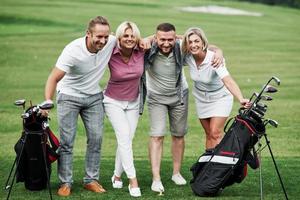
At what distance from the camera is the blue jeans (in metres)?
8.52

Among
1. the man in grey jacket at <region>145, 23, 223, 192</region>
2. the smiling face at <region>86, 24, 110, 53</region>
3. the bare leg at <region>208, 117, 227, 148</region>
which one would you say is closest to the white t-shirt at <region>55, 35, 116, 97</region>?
the smiling face at <region>86, 24, 110, 53</region>

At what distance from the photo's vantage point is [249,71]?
2355cm

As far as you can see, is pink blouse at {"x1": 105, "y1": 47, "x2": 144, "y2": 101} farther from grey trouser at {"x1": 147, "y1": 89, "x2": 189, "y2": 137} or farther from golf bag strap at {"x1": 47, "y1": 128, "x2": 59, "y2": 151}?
golf bag strap at {"x1": 47, "y1": 128, "x2": 59, "y2": 151}

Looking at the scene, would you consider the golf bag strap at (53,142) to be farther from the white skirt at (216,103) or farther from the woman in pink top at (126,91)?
the white skirt at (216,103)

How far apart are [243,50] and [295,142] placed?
50.7ft

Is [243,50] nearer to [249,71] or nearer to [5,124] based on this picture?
[249,71]

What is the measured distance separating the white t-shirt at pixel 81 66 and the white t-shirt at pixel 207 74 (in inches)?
37.8

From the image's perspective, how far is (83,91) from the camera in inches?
334

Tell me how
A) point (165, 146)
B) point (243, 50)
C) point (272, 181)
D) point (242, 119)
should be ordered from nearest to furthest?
point (242, 119)
point (272, 181)
point (165, 146)
point (243, 50)

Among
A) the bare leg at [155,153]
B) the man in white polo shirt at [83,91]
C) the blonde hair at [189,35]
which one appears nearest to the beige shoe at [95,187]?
the man in white polo shirt at [83,91]

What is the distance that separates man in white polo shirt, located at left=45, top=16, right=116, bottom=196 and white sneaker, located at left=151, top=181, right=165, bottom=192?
0.56m

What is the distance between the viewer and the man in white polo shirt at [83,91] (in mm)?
8219

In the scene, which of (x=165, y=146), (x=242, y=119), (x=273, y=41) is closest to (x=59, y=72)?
(x=242, y=119)

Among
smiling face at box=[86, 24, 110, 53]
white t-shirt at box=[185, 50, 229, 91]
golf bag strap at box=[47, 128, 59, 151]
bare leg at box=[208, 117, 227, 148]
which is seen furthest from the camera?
bare leg at box=[208, 117, 227, 148]
